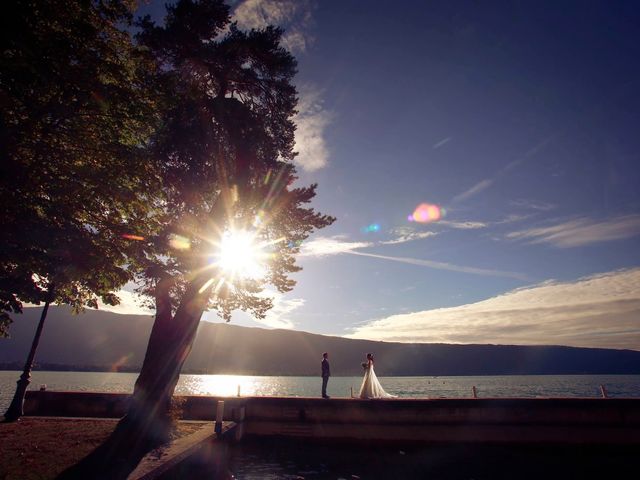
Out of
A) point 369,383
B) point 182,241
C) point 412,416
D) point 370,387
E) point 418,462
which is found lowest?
point 418,462

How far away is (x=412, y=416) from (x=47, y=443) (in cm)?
1463

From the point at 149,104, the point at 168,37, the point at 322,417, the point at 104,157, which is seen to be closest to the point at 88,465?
the point at 104,157

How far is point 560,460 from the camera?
14.6m

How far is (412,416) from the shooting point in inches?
682

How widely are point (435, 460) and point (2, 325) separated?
1648 cm

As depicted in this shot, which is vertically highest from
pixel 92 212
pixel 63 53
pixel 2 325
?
pixel 63 53

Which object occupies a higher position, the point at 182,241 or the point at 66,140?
the point at 182,241

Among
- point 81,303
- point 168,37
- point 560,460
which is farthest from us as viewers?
point 168,37

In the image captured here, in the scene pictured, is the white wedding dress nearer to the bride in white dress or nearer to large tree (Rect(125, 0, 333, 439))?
the bride in white dress

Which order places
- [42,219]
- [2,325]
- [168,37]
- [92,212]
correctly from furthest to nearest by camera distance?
1. [168,37]
2. [2,325]
3. [92,212]
4. [42,219]

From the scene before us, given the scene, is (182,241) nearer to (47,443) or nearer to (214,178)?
(214,178)

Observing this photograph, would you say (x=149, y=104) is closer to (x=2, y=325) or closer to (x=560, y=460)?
(x=2, y=325)

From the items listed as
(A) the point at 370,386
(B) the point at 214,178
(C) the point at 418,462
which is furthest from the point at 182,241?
(C) the point at 418,462

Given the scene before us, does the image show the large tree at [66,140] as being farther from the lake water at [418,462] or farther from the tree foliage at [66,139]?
the lake water at [418,462]
